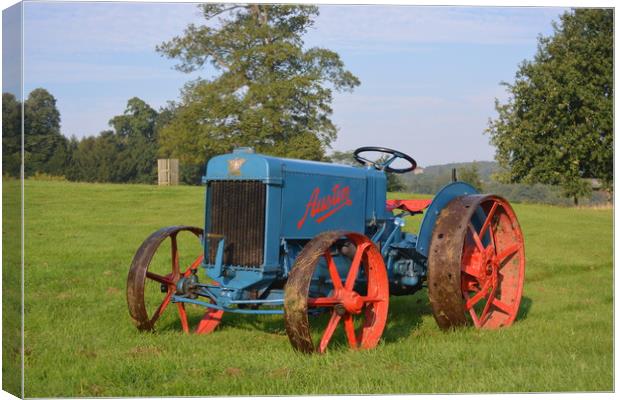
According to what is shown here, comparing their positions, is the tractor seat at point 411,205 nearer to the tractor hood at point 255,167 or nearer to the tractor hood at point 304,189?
the tractor hood at point 304,189

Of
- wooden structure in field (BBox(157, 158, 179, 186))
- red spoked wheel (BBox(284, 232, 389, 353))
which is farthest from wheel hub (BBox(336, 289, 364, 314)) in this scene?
wooden structure in field (BBox(157, 158, 179, 186))

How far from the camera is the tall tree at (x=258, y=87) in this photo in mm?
21109

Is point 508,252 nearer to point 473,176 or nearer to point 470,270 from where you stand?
point 470,270

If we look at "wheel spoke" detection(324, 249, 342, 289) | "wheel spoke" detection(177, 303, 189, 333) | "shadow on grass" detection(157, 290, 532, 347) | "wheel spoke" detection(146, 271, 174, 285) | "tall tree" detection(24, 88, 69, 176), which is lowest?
"shadow on grass" detection(157, 290, 532, 347)

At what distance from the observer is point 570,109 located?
1461cm

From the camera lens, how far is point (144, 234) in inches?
654

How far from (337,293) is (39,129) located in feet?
10.7

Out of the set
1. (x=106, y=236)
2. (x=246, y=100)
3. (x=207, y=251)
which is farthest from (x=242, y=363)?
(x=246, y=100)

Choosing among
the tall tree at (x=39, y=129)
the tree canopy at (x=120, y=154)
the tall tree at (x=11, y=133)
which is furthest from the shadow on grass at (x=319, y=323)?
the tree canopy at (x=120, y=154)

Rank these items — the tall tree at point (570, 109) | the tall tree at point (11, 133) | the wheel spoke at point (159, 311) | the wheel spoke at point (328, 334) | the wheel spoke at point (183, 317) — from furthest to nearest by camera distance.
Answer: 1. the tall tree at point (570, 109)
2. the wheel spoke at point (183, 317)
3. the wheel spoke at point (159, 311)
4. the wheel spoke at point (328, 334)
5. the tall tree at point (11, 133)

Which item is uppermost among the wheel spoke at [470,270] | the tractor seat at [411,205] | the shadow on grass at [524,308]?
the tractor seat at [411,205]

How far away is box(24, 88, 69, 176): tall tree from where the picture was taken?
6.47 metres

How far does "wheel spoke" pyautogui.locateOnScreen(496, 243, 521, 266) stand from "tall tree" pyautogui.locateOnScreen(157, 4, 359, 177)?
1213 cm

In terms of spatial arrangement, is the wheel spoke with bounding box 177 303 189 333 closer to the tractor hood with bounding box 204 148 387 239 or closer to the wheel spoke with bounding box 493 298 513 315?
the tractor hood with bounding box 204 148 387 239
